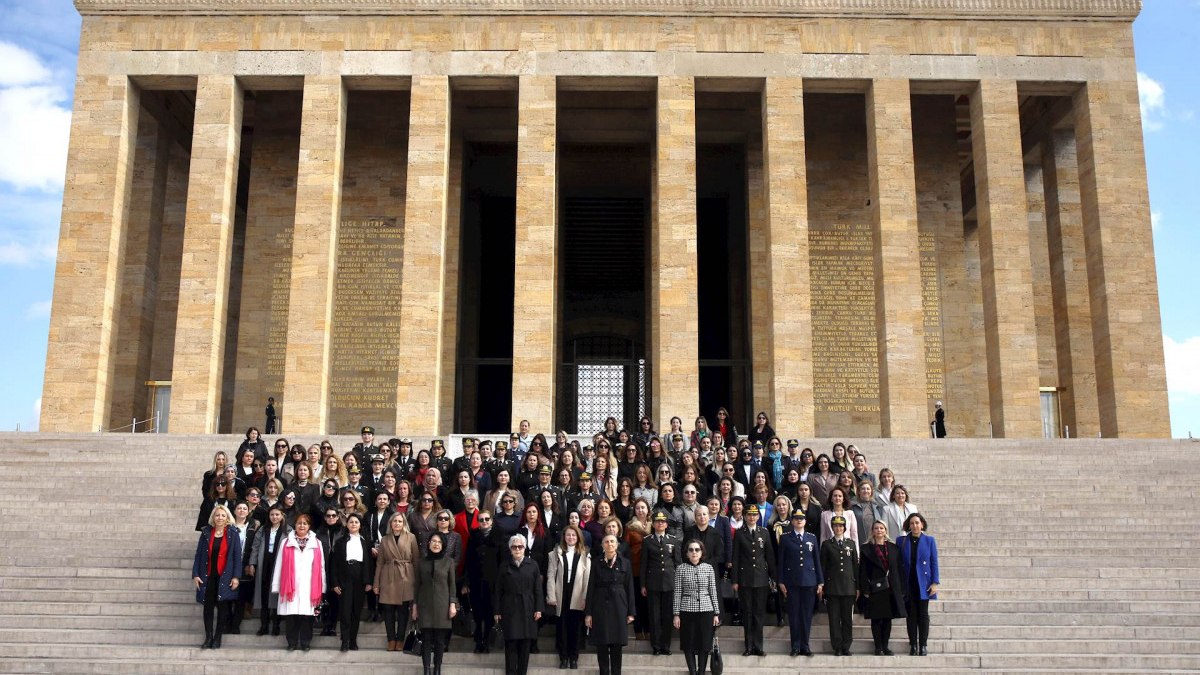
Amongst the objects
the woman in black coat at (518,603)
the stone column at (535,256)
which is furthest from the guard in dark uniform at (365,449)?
the stone column at (535,256)

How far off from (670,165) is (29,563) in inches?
551

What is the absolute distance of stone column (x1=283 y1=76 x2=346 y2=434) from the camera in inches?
840

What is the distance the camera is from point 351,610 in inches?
402

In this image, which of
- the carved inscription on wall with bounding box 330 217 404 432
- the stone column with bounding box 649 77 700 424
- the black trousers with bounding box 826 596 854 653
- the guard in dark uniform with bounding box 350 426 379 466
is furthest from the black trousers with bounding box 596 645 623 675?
the carved inscription on wall with bounding box 330 217 404 432

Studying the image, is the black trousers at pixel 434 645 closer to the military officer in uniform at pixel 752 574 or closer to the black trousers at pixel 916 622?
the military officer in uniform at pixel 752 574

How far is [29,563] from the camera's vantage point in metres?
12.0

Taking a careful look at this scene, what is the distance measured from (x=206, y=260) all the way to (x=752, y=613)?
15.3 m

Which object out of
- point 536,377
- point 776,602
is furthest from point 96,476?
point 776,602

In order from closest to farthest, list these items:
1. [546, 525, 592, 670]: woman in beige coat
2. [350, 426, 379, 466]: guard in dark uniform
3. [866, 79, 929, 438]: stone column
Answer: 1. [546, 525, 592, 670]: woman in beige coat
2. [350, 426, 379, 466]: guard in dark uniform
3. [866, 79, 929, 438]: stone column

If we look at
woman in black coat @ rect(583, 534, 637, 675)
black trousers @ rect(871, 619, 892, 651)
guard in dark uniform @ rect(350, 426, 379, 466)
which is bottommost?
black trousers @ rect(871, 619, 892, 651)

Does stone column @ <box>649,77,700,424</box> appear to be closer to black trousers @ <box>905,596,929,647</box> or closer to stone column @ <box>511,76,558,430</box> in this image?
stone column @ <box>511,76,558,430</box>

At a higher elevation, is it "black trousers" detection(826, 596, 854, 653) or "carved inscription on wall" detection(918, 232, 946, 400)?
"carved inscription on wall" detection(918, 232, 946, 400)

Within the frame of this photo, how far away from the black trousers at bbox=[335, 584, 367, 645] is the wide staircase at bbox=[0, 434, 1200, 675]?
21 cm

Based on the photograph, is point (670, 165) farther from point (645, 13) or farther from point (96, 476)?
point (96, 476)
